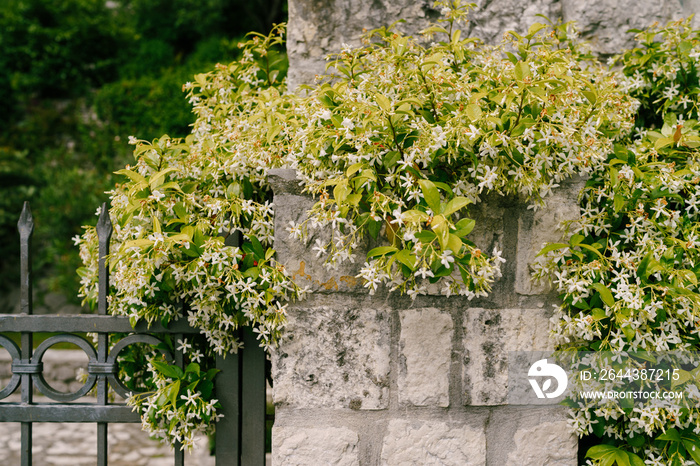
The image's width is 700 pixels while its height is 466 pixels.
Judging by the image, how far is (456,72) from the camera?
153 cm

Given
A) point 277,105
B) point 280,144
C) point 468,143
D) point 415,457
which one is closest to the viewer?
point 468,143

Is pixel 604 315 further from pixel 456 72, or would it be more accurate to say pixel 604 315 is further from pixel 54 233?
pixel 54 233

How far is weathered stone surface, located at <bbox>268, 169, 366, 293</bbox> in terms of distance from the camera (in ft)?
4.49

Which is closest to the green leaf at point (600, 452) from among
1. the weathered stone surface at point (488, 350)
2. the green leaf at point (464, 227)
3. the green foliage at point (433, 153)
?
the weathered stone surface at point (488, 350)

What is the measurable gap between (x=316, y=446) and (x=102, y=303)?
76 cm

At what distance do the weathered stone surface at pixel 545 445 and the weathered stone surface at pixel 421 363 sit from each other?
0.24 m

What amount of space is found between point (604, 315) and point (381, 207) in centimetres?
65

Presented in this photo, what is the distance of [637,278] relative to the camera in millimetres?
1314

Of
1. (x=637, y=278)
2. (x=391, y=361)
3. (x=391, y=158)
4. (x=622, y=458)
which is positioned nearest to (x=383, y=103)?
(x=391, y=158)

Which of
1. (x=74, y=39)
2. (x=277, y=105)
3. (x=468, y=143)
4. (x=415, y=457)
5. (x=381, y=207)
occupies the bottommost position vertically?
(x=415, y=457)

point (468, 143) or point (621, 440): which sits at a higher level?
point (468, 143)

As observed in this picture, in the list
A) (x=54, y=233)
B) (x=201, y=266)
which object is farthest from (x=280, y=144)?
(x=54, y=233)

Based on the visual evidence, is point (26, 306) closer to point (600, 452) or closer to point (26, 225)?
point (26, 225)

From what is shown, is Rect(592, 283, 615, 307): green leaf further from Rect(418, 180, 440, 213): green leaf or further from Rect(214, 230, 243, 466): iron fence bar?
Rect(214, 230, 243, 466): iron fence bar
